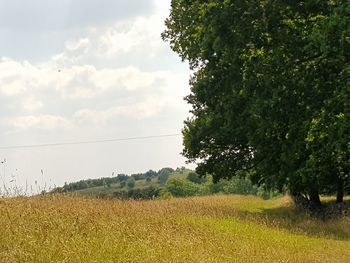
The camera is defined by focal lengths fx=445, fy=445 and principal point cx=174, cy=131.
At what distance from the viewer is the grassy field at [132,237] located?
8.36 meters

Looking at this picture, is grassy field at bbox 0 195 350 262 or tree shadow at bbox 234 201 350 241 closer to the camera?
grassy field at bbox 0 195 350 262

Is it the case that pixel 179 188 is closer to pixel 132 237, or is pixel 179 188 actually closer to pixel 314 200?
pixel 314 200

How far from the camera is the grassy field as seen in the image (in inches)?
329

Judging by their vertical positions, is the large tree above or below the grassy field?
above

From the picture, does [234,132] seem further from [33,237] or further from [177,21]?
[33,237]

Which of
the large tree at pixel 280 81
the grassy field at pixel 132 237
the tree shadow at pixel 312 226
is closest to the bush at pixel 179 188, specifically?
the large tree at pixel 280 81

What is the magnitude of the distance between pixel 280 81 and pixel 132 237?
13.8 metres

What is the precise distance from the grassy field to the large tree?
6329mm

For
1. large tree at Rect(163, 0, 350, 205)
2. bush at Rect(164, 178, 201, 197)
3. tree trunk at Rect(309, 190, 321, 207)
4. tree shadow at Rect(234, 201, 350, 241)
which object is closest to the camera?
tree shadow at Rect(234, 201, 350, 241)

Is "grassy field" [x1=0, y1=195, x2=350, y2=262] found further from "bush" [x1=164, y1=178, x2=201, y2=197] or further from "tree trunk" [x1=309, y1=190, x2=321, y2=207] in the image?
"bush" [x1=164, y1=178, x2=201, y2=197]

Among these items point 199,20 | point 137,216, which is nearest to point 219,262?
point 137,216

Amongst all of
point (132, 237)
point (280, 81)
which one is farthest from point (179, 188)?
point (132, 237)

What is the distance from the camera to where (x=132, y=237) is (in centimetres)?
969

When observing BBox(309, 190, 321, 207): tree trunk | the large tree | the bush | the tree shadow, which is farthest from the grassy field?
the bush
